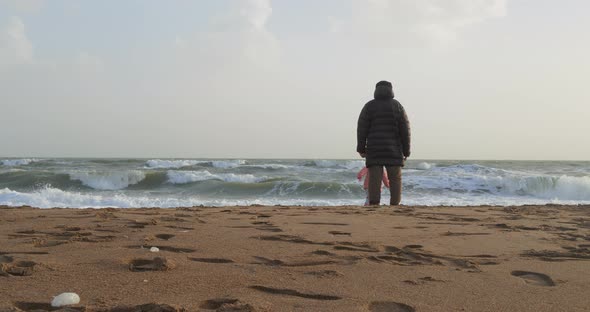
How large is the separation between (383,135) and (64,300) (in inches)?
190

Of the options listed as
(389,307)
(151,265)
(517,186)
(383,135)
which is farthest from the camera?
(517,186)

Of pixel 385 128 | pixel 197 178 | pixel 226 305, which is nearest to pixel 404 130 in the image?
pixel 385 128

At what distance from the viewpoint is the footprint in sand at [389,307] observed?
170 centimetres

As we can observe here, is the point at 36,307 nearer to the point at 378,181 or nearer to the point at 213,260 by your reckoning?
the point at 213,260

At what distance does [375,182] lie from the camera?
20.0 ft

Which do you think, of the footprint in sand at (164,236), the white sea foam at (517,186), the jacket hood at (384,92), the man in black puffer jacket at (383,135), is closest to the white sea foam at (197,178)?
the white sea foam at (517,186)

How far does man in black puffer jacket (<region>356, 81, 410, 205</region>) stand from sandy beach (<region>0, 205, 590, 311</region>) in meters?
2.06

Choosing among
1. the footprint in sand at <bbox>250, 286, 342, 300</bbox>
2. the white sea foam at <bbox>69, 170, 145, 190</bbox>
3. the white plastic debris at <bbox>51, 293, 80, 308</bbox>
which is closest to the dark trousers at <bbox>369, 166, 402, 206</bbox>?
the footprint in sand at <bbox>250, 286, 342, 300</bbox>

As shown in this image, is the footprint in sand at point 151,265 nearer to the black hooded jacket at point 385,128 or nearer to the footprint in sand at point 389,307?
the footprint in sand at point 389,307

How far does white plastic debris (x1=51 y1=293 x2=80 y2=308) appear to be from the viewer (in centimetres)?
160

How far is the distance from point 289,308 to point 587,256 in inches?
80.2

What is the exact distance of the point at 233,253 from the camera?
259 centimetres

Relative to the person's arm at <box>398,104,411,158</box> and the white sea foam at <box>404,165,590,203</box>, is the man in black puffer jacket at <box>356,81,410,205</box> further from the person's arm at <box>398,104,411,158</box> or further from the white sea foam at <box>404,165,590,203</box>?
the white sea foam at <box>404,165,590,203</box>

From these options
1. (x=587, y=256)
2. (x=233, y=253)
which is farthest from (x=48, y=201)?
(x=587, y=256)
